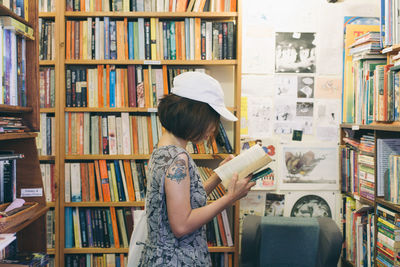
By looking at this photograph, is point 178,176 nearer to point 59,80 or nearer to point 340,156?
point 59,80

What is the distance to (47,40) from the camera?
239 centimetres

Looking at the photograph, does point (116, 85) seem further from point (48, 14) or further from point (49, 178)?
point (49, 178)

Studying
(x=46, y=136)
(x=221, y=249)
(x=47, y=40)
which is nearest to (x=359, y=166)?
(x=221, y=249)

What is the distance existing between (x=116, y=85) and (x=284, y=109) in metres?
1.21

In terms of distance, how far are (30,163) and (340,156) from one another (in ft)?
6.83

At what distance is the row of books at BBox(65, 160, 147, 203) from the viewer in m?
2.41

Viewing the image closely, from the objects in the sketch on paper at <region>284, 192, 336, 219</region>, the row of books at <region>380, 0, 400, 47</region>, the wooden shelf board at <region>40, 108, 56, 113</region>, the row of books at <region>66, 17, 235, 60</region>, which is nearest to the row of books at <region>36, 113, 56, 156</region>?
the wooden shelf board at <region>40, 108, 56, 113</region>

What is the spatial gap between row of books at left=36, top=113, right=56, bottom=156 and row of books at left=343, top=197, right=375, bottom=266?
2051 millimetres

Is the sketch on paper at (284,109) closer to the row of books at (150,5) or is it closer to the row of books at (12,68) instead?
the row of books at (150,5)

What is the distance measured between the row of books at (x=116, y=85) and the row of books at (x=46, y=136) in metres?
0.16

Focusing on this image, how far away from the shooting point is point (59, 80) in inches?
92.8

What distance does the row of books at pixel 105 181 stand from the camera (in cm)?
241

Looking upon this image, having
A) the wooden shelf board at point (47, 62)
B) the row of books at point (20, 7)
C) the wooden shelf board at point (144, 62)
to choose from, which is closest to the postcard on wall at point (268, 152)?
the wooden shelf board at point (144, 62)

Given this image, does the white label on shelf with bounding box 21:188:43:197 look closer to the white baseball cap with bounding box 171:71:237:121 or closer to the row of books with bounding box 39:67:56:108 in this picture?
the white baseball cap with bounding box 171:71:237:121
